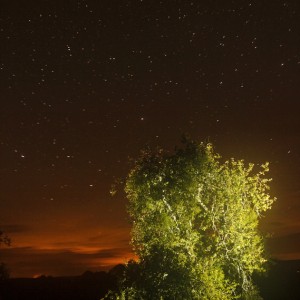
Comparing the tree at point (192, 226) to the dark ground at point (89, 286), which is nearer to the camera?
the tree at point (192, 226)

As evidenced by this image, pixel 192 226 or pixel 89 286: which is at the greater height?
pixel 89 286

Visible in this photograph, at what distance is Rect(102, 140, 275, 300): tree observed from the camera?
23.4 meters

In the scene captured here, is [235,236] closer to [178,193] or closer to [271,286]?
[178,193]

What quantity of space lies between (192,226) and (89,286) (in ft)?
179

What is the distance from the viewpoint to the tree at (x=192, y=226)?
23375 mm

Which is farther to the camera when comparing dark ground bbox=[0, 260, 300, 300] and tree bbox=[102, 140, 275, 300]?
dark ground bbox=[0, 260, 300, 300]

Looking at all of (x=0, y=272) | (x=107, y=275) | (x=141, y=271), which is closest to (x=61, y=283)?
(x=107, y=275)

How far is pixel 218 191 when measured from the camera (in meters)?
24.8

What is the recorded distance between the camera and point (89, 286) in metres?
73.9

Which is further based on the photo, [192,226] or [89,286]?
[89,286]

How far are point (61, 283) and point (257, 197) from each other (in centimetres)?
6230

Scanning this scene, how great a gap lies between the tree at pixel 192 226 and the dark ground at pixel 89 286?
31.7 m

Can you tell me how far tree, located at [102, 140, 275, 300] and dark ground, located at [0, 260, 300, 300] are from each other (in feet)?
104

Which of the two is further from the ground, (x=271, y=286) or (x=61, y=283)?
(x=61, y=283)
